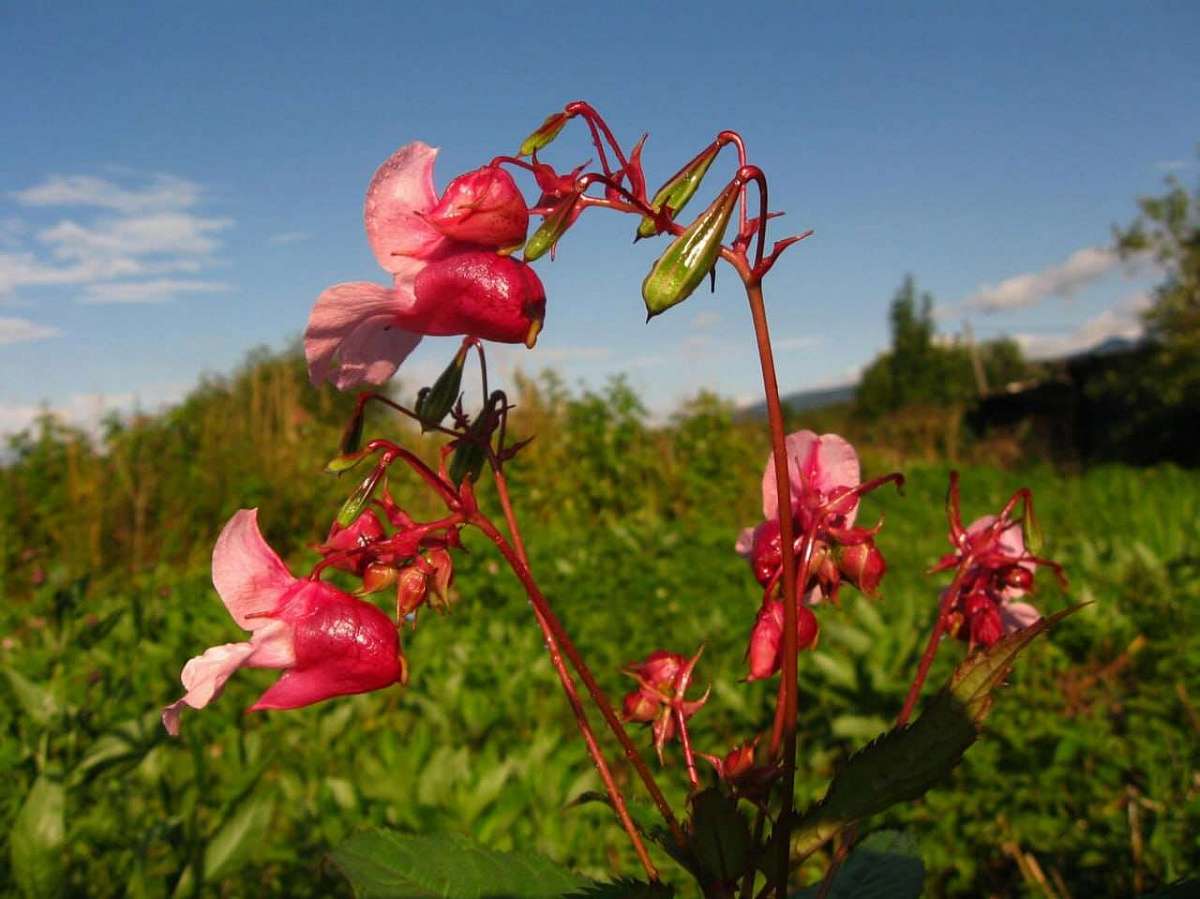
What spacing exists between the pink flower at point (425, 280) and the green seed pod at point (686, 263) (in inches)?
3.4

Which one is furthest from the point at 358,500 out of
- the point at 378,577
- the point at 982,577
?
the point at 982,577

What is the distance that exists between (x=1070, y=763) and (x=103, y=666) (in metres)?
2.89

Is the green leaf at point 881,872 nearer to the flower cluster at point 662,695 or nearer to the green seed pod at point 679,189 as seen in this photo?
the flower cluster at point 662,695

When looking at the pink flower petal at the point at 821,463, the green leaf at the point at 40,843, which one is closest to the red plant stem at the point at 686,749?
the pink flower petal at the point at 821,463

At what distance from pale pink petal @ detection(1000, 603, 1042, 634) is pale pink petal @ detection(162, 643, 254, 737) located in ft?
2.49

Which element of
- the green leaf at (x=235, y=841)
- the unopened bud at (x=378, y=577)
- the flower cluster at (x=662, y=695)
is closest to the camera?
the unopened bud at (x=378, y=577)

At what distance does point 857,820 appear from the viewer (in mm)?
724

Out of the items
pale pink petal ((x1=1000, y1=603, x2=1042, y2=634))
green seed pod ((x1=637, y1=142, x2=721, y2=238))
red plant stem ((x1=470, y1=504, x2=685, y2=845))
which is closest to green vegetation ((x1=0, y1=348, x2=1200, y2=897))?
pale pink petal ((x1=1000, y1=603, x2=1042, y2=634))

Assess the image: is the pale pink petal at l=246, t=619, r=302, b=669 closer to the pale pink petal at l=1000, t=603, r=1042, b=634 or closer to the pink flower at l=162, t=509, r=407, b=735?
the pink flower at l=162, t=509, r=407, b=735

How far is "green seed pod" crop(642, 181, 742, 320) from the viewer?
0.66 meters

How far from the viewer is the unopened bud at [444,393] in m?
0.85

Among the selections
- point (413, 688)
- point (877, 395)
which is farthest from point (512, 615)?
point (877, 395)

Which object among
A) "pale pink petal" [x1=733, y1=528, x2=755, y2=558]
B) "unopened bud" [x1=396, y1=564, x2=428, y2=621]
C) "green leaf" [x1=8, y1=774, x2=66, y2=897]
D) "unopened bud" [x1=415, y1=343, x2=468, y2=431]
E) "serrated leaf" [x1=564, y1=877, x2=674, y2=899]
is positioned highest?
"unopened bud" [x1=415, y1=343, x2=468, y2=431]

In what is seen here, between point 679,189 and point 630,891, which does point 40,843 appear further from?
point 679,189
